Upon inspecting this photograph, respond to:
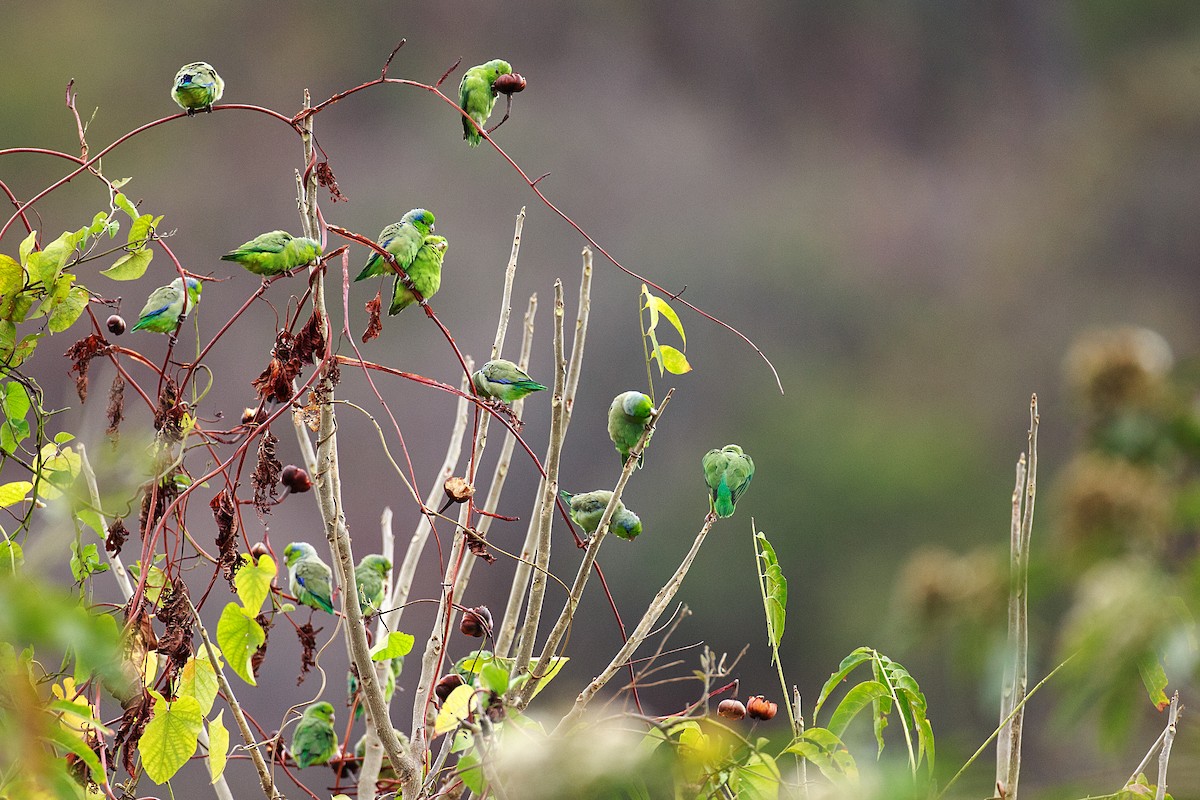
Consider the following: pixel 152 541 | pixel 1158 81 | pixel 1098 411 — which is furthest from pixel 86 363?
pixel 1158 81

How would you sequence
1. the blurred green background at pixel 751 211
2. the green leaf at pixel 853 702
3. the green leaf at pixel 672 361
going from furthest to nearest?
the blurred green background at pixel 751 211 < the green leaf at pixel 672 361 < the green leaf at pixel 853 702

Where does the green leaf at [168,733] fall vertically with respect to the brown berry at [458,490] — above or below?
below

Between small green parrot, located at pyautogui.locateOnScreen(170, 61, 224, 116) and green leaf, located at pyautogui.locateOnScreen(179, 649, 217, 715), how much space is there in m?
0.33

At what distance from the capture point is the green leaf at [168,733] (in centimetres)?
59

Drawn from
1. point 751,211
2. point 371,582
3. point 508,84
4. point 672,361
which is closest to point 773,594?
point 672,361

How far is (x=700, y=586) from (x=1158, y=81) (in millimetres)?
5064

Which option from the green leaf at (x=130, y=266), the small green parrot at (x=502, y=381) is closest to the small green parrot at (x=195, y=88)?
the green leaf at (x=130, y=266)

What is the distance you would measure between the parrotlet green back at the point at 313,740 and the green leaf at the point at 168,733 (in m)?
0.14

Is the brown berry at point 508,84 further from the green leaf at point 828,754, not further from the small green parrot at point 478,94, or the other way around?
the green leaf at point 828,754

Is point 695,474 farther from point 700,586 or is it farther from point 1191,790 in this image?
point 1191,790

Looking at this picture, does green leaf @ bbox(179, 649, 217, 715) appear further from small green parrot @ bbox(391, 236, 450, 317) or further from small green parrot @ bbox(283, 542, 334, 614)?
small green parrot @ bbox(391, 236, 450, 317)

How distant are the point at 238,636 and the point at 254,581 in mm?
33

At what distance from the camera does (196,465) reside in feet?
10.5

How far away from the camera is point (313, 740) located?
74 cm
